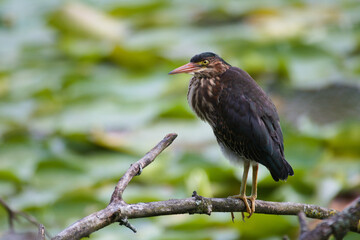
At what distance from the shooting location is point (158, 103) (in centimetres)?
565

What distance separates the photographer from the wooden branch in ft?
7.13

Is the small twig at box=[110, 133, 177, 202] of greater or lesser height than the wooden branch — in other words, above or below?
above

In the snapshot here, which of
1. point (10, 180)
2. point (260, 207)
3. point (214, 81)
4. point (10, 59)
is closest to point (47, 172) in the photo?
point (10, 180)

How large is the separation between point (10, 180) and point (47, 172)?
10.7 inches

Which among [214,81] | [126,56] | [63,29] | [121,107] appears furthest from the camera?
[63,29]

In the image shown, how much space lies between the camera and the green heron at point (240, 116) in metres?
3.07

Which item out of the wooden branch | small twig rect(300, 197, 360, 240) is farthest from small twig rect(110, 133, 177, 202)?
small twig rect(300, 197, 360, 240)

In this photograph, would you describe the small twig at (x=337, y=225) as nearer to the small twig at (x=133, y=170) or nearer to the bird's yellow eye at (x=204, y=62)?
the small twig at (x=133, y=170)

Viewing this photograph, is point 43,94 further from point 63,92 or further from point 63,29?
point 63,29

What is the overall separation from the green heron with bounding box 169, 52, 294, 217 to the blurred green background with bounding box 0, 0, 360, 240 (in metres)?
0.52

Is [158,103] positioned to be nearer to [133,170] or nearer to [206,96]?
[206,96]

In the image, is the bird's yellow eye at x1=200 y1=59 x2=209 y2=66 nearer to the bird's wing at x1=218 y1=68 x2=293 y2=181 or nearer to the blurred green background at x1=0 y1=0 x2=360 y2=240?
the bird's wing at x1=218 y1=68 x2=293 y2=181

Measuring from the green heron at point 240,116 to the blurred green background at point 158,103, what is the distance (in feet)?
1.70

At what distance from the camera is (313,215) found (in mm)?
2727
